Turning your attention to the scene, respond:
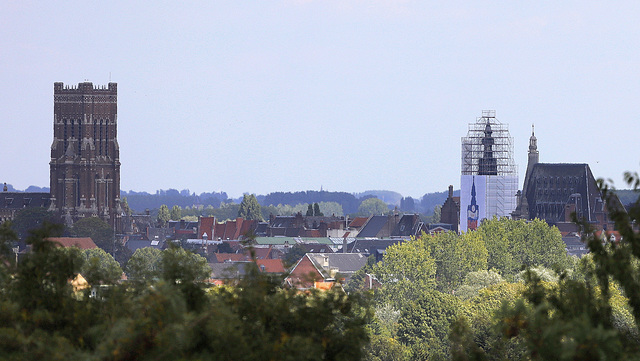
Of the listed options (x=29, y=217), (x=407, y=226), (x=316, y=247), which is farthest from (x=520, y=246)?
→ (x=29, y=217)

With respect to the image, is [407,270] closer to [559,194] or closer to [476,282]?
[476,282]

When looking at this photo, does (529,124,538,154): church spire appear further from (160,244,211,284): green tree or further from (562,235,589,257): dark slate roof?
(160,244,211,284): green tree

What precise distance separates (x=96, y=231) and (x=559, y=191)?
62397 millimetres

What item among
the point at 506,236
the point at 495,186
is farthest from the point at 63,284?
the point at 495,186

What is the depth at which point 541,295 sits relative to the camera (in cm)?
1798

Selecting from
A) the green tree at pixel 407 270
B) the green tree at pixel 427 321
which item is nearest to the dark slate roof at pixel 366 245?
the green tree at pixel 407 270

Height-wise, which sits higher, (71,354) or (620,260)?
(620,260)

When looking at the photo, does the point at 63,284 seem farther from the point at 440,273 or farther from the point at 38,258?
the point at 440,273

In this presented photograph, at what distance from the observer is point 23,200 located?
627ft

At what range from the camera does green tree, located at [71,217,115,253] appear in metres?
168

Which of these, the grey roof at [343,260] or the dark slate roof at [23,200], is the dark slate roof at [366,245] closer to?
the grey roof at [343,260]

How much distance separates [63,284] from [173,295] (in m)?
2.85

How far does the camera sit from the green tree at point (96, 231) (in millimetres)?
167500

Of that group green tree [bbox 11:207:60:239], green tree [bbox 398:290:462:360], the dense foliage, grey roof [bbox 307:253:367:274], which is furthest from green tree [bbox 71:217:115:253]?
the dense foliage
